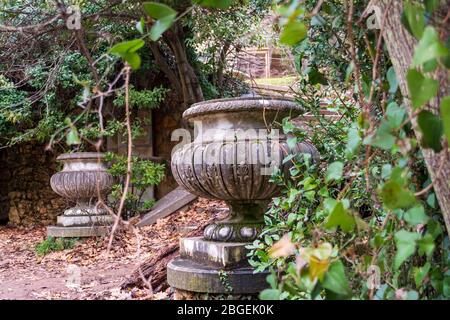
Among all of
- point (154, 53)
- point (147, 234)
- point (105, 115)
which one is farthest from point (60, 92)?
point (147, 234)

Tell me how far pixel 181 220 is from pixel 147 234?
1.45 feet

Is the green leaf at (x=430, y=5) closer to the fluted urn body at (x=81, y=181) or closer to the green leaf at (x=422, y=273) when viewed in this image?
the green leaf at (x=422, y=273)

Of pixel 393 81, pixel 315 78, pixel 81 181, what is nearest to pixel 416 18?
pixel 393 81

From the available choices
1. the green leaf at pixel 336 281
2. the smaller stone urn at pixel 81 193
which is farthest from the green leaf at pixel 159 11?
the smaller stone urn at pixel 81 193

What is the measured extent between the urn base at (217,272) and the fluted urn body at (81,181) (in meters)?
2.98

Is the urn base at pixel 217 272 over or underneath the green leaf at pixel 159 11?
underneath

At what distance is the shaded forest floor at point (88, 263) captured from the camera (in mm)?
2984

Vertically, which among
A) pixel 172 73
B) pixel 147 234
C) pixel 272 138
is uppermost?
pixel 172 73

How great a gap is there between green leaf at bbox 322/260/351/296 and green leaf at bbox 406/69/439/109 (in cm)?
28

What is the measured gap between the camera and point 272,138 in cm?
206

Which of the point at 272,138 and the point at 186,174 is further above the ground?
the point at 272,138

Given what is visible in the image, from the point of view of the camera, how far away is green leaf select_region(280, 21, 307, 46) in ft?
2.35

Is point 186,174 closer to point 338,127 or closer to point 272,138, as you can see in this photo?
point 272,138

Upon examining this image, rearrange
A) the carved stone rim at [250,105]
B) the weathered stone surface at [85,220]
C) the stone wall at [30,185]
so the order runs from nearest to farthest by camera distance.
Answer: the carved stone rim at [250,105] < the weathered stone surface at [85,220] < the stone wall at [30,185]
